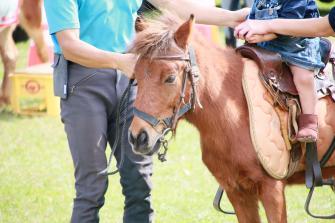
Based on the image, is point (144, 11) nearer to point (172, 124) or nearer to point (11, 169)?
point (172, 124)

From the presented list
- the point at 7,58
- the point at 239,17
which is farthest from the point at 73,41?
the point at 7,58

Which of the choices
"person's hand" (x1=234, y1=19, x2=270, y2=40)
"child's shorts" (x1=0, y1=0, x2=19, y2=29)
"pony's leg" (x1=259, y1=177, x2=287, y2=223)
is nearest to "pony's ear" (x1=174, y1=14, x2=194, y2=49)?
"person's hand" (x1=234, y1=19, x2=270, y2=40)

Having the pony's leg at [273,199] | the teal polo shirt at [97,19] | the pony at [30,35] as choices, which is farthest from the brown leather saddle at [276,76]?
the pony at [30,35]

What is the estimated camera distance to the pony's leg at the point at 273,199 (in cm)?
358

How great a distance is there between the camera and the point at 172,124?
3336mm

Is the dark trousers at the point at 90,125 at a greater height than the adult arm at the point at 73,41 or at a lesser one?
lesser

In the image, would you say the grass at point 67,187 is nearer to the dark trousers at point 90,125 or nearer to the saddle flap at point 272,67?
the dark trousers at point 90,125

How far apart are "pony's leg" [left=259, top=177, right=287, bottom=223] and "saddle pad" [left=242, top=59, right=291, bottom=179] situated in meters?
0.05

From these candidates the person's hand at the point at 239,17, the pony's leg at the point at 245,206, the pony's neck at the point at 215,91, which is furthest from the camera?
the person's hand at the point at 239,17

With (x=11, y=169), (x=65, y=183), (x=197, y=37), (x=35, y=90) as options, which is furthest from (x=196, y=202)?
(x=35, y=90)

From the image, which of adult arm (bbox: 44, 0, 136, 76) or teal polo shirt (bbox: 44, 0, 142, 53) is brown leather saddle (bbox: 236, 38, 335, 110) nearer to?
teal polo shirt (bbox: 44, 0, 142, 53)

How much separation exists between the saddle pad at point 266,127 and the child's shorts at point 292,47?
21cm

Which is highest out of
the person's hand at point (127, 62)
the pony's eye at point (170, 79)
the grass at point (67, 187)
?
the person's hand at point (127, 62)

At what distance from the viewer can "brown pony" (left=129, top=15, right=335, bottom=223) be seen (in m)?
3.27
